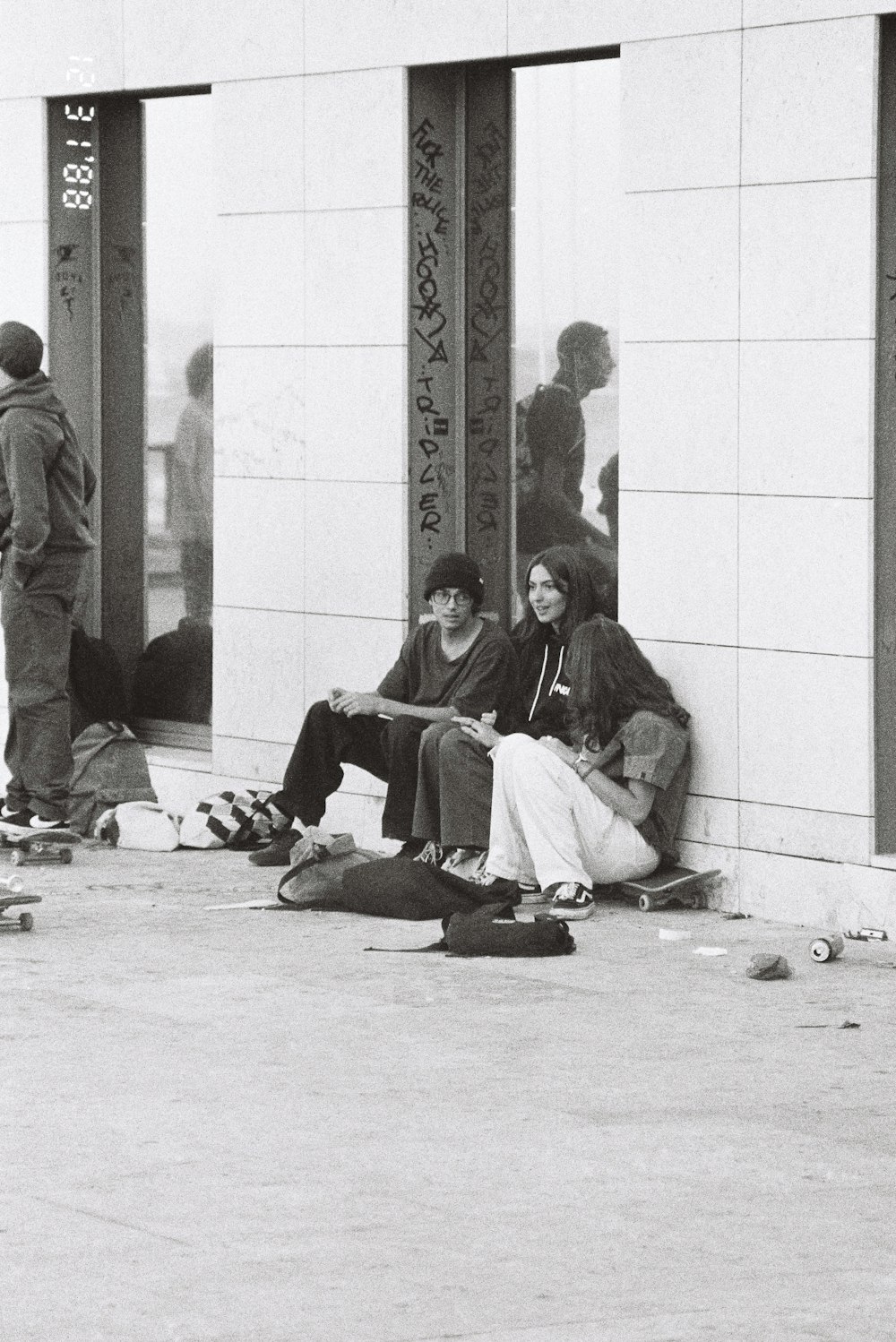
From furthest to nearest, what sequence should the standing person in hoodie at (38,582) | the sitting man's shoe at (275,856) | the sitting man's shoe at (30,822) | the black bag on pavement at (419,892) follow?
the sitting man's shoe at (30,822) → the standing person in hoodie at (38,582) → the sitting man's shoe at (275,856) → the black bag on pavement at (419,892)

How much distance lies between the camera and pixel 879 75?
823 cm

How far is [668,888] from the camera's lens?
8773 mm

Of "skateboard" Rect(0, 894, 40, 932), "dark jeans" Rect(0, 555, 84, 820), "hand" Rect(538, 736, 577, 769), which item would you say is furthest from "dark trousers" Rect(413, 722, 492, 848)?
"dark jeans" Rect(0, 555, 84, 820)

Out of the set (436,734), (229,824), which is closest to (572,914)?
(436,734)

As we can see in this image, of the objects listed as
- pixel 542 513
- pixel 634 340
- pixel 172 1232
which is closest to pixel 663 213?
pixel 634 340

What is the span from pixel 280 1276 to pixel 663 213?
A: 513cm

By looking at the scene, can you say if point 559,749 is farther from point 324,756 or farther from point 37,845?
point 37,845

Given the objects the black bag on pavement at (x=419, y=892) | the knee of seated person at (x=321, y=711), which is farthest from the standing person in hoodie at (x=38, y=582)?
the black bag on pavement at (x=419, y=892)

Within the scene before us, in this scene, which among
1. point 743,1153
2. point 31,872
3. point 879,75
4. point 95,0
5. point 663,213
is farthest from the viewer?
point 95,0

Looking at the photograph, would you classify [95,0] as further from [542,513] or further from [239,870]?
[239,870]

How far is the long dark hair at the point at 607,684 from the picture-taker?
8727mm

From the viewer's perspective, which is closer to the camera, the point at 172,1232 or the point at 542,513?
the point at 172,1232

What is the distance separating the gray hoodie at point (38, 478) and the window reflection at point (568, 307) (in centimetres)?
185

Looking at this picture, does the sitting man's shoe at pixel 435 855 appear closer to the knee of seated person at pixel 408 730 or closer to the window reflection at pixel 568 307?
the knee of seated person at pixel 408 730
